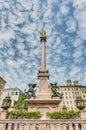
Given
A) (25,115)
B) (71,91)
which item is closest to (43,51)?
(25,115)

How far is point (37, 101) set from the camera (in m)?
20.0

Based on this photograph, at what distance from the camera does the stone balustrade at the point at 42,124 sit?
39.4 feet

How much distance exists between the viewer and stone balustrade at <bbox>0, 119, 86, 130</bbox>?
1202cm

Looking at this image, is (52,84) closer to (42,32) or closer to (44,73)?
(44,73)

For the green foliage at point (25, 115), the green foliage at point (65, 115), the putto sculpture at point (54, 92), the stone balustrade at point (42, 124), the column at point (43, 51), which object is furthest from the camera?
the column at point (43, 51)

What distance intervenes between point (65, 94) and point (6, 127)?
76107mm

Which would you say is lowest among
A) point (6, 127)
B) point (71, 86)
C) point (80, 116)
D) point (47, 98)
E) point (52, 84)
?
point (6, 127)

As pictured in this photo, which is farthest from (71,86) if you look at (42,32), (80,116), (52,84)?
(80,116)

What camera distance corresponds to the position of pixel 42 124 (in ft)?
40.1

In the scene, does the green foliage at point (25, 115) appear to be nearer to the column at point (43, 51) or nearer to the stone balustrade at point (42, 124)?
the stone balustrade at point (42, 124)

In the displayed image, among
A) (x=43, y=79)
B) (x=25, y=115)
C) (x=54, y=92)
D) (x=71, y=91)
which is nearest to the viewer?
(x=25, y=115)

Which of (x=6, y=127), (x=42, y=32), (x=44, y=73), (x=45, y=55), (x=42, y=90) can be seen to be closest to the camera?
(x=6, y=127)

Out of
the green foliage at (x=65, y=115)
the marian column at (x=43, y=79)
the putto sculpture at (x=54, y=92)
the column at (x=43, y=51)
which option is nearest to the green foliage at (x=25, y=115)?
the green foliage at (x=65, y=115)

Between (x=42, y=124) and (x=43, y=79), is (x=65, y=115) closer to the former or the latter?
(x=42, y=124)
